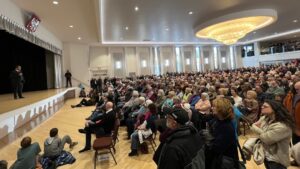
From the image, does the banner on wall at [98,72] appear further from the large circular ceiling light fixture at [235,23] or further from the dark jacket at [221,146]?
the dark jacket at [221,146]

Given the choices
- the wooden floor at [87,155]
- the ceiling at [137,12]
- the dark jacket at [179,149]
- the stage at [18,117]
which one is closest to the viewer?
the dark jacket at [179,149]

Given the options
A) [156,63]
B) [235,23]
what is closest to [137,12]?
[235,23]

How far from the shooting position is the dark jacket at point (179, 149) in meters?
1.57

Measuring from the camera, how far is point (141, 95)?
764cm

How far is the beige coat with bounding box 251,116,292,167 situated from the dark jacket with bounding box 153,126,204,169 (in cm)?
86

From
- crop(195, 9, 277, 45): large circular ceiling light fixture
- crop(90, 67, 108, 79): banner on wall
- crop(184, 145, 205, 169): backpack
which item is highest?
crop(195, 9, 277, 45): large circular ceiling light fixture

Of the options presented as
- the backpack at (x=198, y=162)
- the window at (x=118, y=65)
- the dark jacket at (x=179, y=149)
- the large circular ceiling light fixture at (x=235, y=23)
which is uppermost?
the large circular ceiling light fixture at (x=235, y=23)

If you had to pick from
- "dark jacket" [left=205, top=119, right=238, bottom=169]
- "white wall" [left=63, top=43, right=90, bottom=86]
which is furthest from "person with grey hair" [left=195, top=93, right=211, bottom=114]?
"white wall" [left=63, top=43, right=90, bottom=86]

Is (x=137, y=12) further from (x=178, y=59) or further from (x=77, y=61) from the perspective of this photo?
(x=178, y=59)

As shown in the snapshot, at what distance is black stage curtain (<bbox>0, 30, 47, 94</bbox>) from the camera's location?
13430 millimetres

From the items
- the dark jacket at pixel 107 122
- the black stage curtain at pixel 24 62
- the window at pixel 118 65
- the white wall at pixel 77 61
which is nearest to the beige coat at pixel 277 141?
the dark jacket at pixel 107 122

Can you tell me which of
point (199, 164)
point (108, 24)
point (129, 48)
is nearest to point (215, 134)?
point (199, 164)

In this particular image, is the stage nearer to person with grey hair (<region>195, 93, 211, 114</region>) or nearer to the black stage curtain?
person with grey hair (<region>195, 93, 211, 114</region>)

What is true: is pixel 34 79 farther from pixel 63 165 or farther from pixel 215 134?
pixel 215 134
